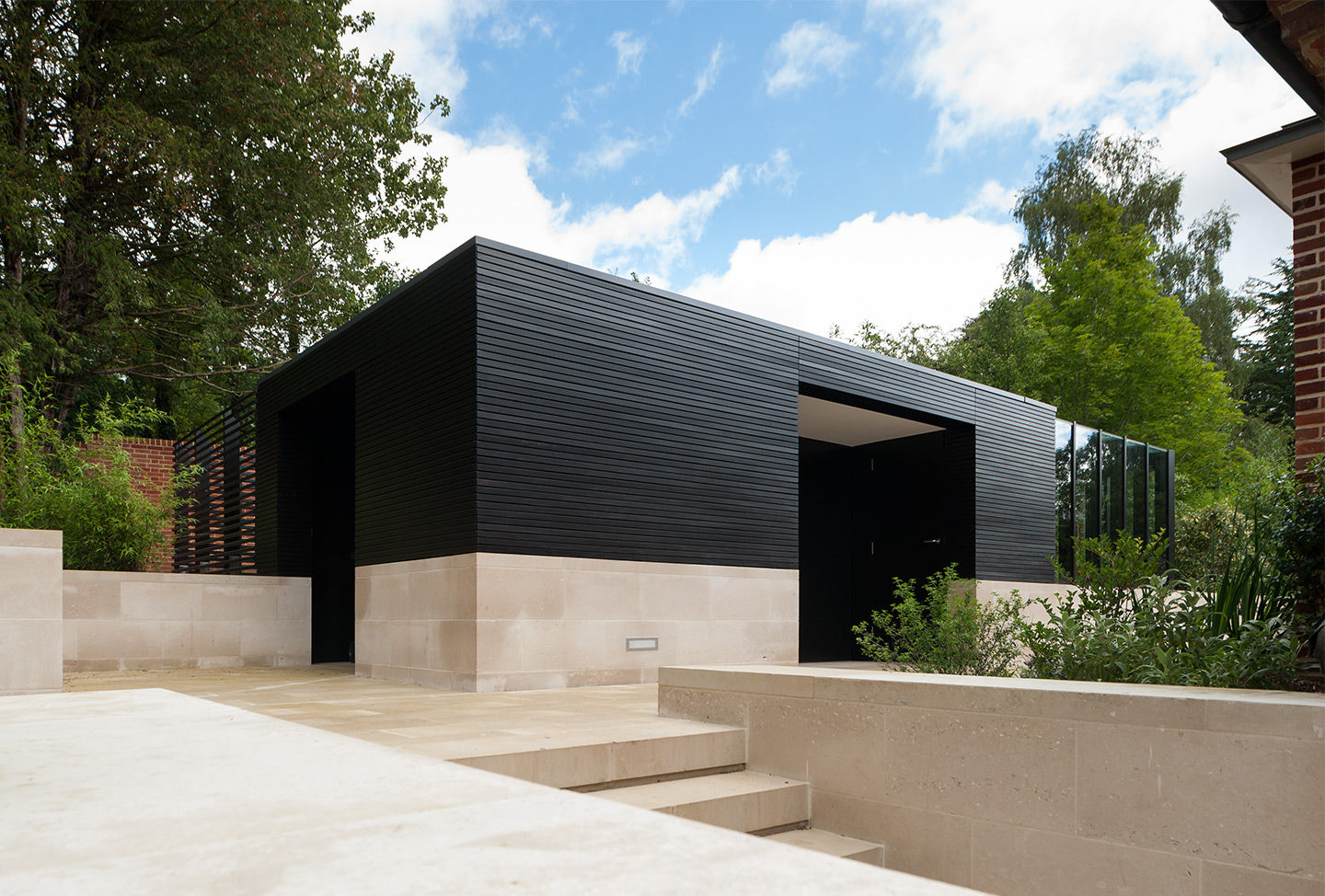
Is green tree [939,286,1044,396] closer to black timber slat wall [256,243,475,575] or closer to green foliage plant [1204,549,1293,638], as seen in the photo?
black timber slat wall [256,243,475,575]

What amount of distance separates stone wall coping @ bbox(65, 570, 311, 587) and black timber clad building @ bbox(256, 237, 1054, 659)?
0.21 metres

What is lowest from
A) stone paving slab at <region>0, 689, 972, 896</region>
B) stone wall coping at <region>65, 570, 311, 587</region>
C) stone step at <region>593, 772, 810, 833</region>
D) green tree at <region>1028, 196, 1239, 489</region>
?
stone step at <region>593, 772, 810, 833</region>

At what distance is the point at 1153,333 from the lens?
2134 centimetres

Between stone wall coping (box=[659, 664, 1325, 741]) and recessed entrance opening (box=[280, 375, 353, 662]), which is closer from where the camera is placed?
stone wall coping (box=[659, 664, 1325, 741])

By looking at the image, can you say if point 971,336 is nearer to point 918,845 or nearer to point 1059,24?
point 1059,24

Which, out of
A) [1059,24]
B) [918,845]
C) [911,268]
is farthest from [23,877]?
[911,268]

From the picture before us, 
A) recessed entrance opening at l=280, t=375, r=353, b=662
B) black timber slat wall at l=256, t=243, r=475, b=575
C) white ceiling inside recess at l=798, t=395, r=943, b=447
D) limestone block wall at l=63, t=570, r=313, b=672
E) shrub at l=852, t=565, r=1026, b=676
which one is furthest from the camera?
white ceiling inside recess at l=798, t=395, r=943, b=447

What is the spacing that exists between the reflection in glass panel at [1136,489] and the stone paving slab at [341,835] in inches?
624

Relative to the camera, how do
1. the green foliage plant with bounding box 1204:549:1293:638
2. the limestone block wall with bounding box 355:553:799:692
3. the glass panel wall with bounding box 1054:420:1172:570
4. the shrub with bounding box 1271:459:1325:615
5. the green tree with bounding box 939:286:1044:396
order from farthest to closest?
the green tree with bounding box 939:286:1044:396 < the glass panel wall with bounding box 1054:420:1172:570 < the limestone block wall with bounding box 355:553:799:692 < the green foliage plant with bounding box 1204:549:1293:638 < the shrub with bounding box 1271:459:1325:615

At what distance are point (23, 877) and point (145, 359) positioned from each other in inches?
618

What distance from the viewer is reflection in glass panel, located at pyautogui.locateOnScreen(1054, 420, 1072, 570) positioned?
13.5 meters

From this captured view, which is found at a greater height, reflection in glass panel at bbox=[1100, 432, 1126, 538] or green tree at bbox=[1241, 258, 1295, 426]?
green tree at bbox=[1241, 258, 1295, 426]

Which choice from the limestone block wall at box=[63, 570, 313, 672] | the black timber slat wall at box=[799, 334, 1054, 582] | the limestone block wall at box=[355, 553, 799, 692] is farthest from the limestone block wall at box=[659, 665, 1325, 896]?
the limestone block wall at box=[63, 570, 313, 672]

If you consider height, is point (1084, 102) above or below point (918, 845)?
above
